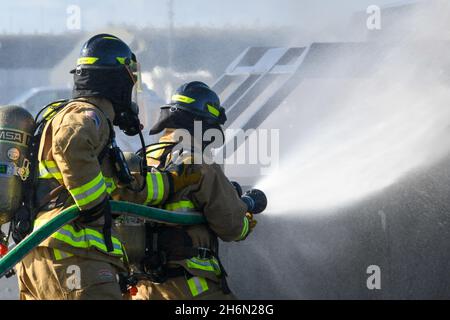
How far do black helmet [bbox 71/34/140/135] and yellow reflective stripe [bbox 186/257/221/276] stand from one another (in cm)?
67

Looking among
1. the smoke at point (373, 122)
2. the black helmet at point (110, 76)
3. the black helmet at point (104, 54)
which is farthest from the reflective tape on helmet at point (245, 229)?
the smoke at point (373, 122)

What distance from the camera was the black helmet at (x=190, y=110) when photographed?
4.52m

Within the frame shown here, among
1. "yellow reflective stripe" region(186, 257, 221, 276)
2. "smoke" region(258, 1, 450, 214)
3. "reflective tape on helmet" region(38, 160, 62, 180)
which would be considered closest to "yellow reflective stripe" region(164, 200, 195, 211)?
"yellow reflective stripe" region(186, 257, 221, 276)

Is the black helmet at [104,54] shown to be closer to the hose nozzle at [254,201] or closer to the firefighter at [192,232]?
the firefighter at [192,232]

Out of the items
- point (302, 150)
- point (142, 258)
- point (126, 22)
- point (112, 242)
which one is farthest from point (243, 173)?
point (126, 22)

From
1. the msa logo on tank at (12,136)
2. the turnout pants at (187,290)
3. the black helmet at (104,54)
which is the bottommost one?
the turnout pants at (187,290)

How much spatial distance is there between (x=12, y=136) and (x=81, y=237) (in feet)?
1.58

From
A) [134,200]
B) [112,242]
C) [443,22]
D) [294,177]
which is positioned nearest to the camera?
[112,242]

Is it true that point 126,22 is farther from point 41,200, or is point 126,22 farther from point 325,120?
point 41,200

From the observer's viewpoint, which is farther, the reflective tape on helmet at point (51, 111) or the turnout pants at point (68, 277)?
the reflective tape on helmet at point (51, 111)

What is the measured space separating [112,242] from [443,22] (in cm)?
346

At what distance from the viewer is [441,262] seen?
5184mm

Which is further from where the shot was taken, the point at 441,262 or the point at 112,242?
the point at 441,262

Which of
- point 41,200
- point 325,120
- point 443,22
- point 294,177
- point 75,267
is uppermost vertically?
point 443,22
